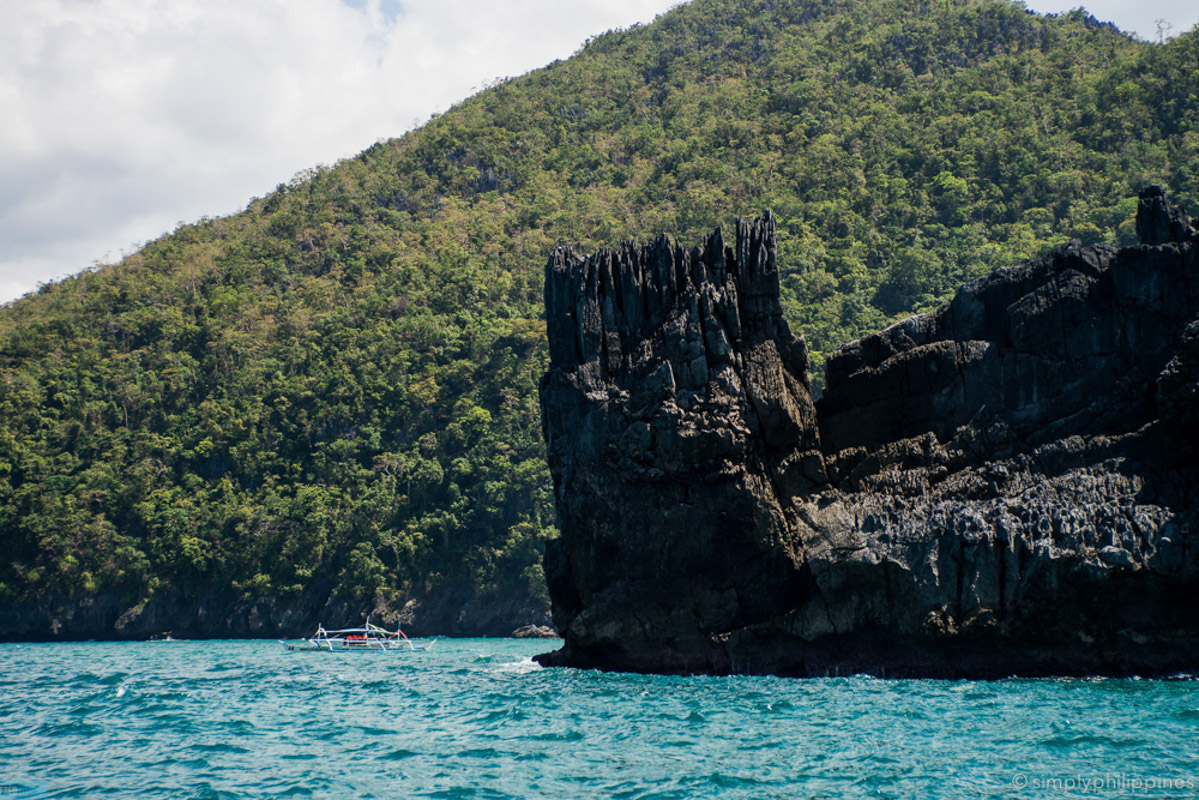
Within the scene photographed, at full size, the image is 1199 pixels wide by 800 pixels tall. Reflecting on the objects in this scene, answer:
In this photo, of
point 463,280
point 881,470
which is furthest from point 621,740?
point 463,280

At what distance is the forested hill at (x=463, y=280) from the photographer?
79000 mm

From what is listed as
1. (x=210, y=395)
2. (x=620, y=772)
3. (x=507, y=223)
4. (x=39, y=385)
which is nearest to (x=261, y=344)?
(x=210, y=395)

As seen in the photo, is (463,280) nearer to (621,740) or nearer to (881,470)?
(881,470)

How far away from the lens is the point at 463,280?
335 feet

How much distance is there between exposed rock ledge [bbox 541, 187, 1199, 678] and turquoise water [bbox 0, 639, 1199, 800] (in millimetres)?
→ 1674

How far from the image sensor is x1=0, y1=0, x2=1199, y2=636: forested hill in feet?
259

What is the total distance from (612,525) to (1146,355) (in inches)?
581

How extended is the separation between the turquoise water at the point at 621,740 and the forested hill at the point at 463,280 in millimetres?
50816

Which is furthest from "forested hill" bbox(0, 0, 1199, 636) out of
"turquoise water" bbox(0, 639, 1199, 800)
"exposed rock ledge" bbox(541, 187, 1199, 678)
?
"turquoise water" bbox(0, 639, 1199, 800)

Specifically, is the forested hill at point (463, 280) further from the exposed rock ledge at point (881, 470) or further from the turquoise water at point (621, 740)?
the turquoise water at point (621, 740)

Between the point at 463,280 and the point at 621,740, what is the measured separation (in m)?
85.9

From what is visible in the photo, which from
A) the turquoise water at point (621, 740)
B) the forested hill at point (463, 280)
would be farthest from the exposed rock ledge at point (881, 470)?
the forested hill at point (463, 280)

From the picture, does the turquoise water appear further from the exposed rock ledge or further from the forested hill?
the forested hill

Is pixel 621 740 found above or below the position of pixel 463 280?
below
